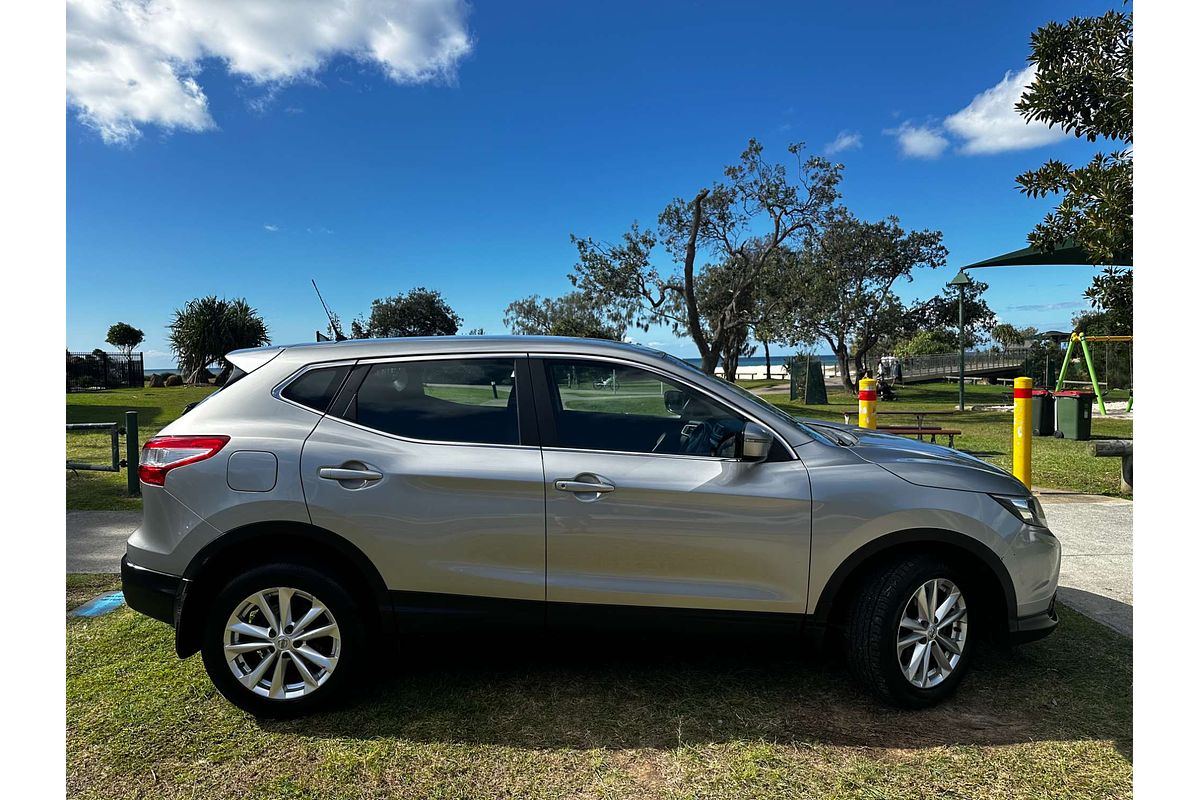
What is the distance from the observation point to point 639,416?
12.1 ft

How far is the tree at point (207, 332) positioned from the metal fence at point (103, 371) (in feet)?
7.03

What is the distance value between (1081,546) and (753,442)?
4535 mm

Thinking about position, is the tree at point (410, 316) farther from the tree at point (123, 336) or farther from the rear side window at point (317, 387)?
the rear side window at point (317, 387)

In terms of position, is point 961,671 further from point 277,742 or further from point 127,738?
point 127,738

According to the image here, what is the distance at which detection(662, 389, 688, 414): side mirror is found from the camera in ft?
11.3

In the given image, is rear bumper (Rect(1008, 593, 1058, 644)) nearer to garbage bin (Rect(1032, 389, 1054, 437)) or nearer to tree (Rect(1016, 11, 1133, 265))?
tree (Rect(1016, 11, 1133, 265))

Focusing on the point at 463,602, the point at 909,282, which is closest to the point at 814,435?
the point at 463,602

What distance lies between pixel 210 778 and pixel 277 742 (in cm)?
29

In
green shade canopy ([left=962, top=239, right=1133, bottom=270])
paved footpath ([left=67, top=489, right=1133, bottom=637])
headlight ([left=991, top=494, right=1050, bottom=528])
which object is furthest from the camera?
green shade canopy ([left=962, top=239, right=1133, bottom=270])

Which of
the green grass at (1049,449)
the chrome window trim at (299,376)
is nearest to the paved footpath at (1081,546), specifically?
the green grass at (1049,449)

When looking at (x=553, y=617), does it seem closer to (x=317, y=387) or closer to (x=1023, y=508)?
(x=317, y=387)

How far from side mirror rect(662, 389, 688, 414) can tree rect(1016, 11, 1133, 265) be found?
21.8 ft

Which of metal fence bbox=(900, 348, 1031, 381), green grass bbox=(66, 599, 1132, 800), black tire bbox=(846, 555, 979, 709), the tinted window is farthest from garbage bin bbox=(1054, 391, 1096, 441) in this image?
metal fence bbox=(900, 348, 1031, 381)

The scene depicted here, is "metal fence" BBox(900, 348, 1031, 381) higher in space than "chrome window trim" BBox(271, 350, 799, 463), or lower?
higher
